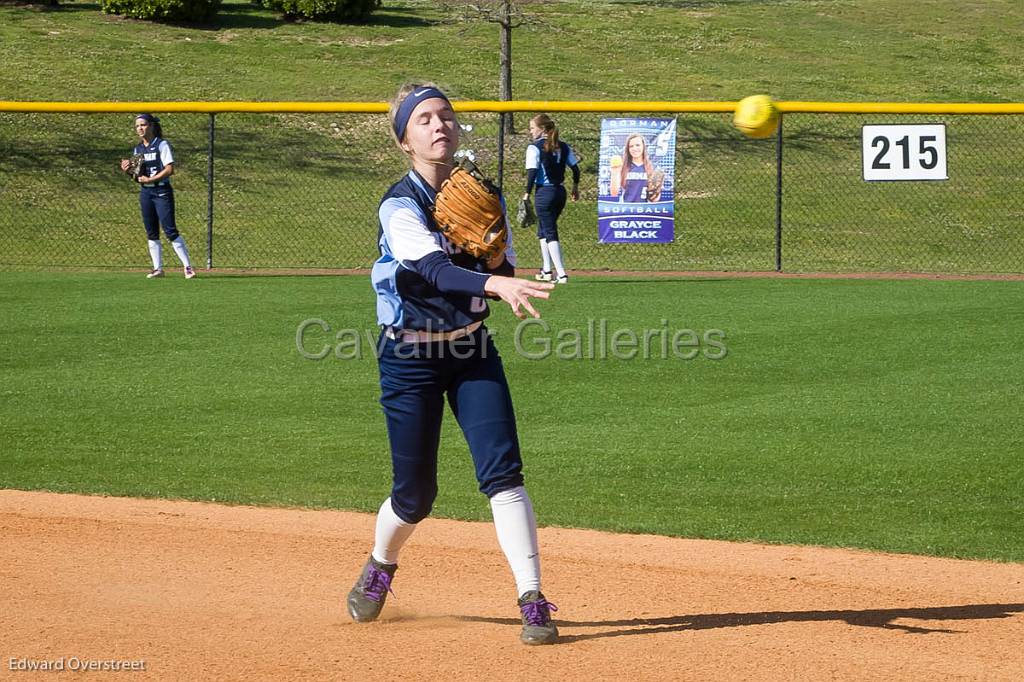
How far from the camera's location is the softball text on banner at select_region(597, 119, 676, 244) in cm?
1700

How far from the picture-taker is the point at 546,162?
1494cm

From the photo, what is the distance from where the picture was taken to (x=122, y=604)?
4.91 meters

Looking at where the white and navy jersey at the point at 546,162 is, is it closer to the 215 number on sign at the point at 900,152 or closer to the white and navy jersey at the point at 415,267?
the 215 number on sign at the point at 900,152

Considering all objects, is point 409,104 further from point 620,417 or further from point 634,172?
point 634,172

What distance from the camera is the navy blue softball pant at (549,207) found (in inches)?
591

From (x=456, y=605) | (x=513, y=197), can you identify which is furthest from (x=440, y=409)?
(x=513, y=197)

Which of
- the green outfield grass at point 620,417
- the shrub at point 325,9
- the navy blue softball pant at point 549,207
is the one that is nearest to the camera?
the green outfield grass at point 620,417

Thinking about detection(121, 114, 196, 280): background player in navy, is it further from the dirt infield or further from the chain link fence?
the dirt infield

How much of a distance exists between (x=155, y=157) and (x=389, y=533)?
1203cm

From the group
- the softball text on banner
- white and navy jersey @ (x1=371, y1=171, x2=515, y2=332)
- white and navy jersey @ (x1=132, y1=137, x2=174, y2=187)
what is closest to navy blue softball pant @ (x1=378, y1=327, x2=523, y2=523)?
white and navy jersey @ (x1=371, y1=171, x2=515, y2=332)

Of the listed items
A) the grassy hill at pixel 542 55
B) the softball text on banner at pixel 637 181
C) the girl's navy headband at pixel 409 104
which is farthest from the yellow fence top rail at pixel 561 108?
the girl's navy headband at pixel 409 104

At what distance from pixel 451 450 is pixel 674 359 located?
312 cm

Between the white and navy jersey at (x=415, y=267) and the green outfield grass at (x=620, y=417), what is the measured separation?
7.32 feet

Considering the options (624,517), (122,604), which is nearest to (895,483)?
(624,517)
